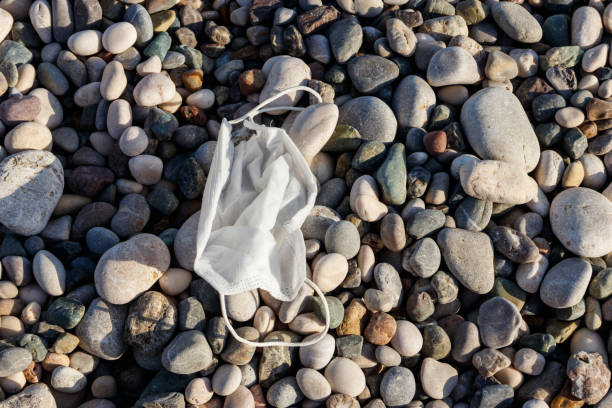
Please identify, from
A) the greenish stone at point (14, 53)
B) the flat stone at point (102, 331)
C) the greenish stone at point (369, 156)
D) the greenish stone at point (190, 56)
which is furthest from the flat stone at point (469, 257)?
the greenish stone at point (14, 53)

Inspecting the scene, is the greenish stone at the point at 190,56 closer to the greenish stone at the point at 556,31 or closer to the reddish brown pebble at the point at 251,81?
the reddish brown pebble at the point at 251,81

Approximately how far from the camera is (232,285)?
2352 mm

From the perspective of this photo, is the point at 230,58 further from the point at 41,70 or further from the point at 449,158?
the point at 449,158

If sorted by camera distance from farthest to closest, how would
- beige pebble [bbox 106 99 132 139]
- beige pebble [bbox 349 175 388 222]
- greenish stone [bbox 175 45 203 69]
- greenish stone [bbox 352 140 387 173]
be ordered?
1. greenish stone [bbox 175 45 203 69]
2. beige pebble [bbox 106 99 132 139]
3. greenish stone [bbox 352 140 387 173]
4. beige pebble [bbox 349 175 388 222]

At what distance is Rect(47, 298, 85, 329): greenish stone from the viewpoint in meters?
2.49

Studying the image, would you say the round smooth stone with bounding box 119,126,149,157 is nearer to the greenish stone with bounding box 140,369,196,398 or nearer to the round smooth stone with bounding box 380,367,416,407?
the greenish stone with bounding box 140,369,196,398

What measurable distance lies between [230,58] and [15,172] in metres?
1.33

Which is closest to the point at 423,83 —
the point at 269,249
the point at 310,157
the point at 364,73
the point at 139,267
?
the point at 364,73

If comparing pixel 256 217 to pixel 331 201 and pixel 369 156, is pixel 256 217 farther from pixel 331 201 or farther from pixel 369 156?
pixel 369 156

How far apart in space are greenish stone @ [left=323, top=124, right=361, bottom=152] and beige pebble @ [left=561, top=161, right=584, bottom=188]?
106cm

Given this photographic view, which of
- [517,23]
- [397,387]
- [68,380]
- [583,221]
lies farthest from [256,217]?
[517,23]

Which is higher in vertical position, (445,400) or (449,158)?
(449,158)

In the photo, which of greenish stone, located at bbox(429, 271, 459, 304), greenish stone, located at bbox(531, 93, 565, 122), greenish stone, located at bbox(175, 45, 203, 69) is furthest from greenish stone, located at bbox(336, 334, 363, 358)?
greenish stone, located at bbox(175, 45, 203, 69)

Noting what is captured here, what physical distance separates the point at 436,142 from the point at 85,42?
1.99 metres
